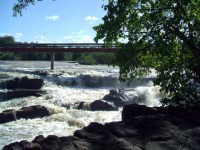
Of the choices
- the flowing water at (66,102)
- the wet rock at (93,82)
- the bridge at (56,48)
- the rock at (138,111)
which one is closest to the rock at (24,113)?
the flowing water at (66,102)

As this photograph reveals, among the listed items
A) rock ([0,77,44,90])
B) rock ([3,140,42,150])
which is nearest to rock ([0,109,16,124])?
rock ([3,140,42,150])

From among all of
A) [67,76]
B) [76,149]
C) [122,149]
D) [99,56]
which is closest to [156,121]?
[122,149]

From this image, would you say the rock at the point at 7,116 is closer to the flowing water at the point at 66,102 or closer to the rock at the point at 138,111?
the flowing water at the point at 66,102

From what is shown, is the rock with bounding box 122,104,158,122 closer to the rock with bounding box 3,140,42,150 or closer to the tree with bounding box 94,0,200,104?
the tree with bounding box 94,0,200,104

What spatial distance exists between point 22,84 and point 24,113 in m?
12.0

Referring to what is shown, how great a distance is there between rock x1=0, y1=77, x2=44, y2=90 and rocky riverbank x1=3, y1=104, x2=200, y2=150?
21037mm

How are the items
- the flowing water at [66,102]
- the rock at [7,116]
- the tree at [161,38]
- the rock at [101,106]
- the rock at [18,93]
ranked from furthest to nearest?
the rock at [18,93]
the rock at [101,106]
the rock at [7,116]
the flowing water at [66,102]
the tree at [161,38]

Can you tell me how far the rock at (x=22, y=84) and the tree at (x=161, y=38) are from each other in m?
19.4

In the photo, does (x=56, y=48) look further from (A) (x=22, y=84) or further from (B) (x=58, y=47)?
(A) (x=22, y=84)

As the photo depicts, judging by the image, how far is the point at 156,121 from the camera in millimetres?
10727

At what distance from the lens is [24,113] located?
2002 cm

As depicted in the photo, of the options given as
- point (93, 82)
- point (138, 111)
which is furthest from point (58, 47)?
point (138, 111)

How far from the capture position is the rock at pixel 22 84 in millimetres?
31172

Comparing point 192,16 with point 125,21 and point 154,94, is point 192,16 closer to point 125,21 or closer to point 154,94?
point 125,21
